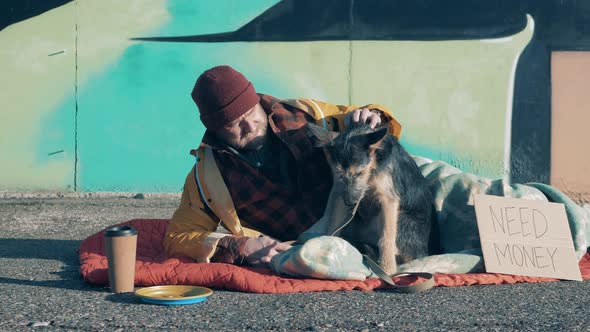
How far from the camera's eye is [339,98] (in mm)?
8445

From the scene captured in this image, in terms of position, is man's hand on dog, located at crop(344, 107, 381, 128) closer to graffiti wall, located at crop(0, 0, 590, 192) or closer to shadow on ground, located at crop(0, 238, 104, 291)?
shadow on ground, located at crop(0, 238, 104, 291)

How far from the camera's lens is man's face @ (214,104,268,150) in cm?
471

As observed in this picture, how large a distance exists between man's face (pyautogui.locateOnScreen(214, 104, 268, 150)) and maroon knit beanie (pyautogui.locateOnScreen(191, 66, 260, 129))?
0.06 metres

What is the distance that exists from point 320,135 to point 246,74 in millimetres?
4039

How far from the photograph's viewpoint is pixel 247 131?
15.6 feet

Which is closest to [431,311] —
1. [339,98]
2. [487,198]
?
Result: [487,198]

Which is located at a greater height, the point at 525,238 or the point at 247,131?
the point at 247,131

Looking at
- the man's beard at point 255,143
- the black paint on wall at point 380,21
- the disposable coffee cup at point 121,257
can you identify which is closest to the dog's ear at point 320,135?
the man's beard at point 255,143

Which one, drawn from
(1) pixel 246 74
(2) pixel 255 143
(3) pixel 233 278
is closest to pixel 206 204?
(2) pixel 255 143

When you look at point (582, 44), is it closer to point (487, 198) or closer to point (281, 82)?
point (281, 82)

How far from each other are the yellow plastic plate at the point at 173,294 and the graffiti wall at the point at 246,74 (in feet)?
14.4

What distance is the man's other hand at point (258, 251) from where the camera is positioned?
14.6 ft

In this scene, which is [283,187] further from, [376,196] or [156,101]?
[156,101]

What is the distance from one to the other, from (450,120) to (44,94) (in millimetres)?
4244
